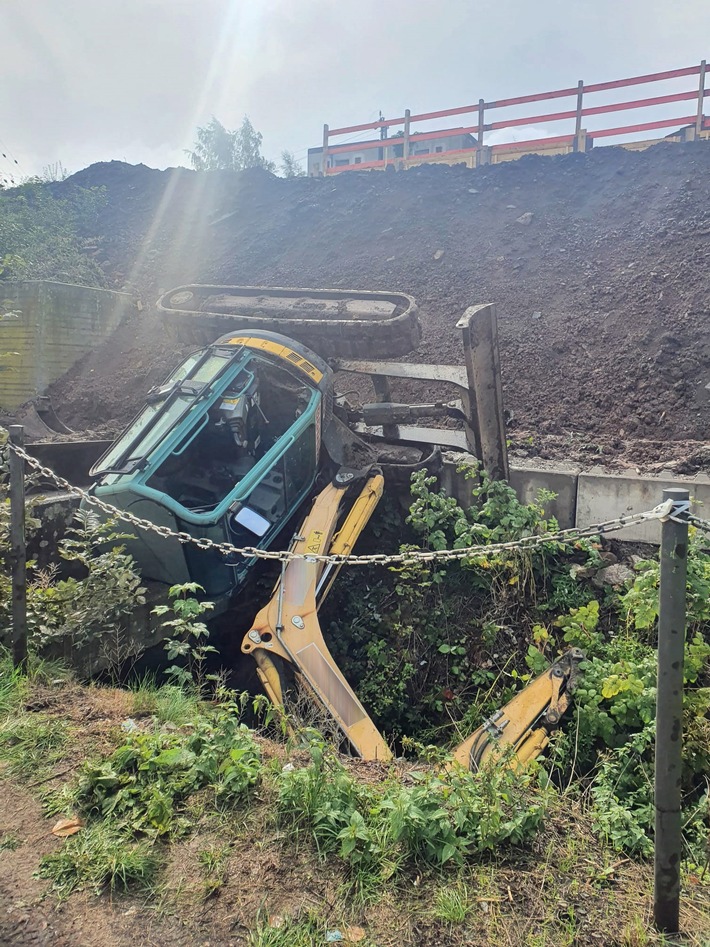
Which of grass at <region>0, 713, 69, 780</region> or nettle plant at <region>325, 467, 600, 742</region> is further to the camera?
nettle plant at <region>325, 467, 600, 742</region>

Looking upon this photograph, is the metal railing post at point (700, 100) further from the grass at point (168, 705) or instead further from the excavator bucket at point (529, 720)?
the grass at point (168, 705)

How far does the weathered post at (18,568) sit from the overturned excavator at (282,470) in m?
0.72

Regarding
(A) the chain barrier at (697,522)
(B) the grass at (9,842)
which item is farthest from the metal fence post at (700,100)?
(B) the grass at (9,842)

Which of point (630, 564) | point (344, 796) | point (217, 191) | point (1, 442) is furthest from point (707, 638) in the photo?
point (217, 191)

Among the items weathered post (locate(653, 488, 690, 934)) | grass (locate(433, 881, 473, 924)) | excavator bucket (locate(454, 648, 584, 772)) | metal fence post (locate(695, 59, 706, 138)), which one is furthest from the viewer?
metal fence post (locate(695, 59, 706, 138))

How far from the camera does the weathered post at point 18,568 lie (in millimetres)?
3326

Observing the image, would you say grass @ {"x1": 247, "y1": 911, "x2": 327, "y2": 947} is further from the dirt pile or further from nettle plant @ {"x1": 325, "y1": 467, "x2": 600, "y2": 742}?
the dirt pile

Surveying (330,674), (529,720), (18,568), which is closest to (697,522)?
(529,720)

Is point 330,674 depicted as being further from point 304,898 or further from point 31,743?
point 304,898

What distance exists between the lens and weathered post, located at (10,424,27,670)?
3326mm

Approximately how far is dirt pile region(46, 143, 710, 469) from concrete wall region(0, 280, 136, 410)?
35 cm

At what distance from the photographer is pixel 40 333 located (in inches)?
435

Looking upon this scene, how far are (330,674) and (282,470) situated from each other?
5.82 ft

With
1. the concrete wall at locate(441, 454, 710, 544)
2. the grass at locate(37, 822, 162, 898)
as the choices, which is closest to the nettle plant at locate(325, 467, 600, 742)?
the concrete wall at locate(441, 454, 710, 544)
